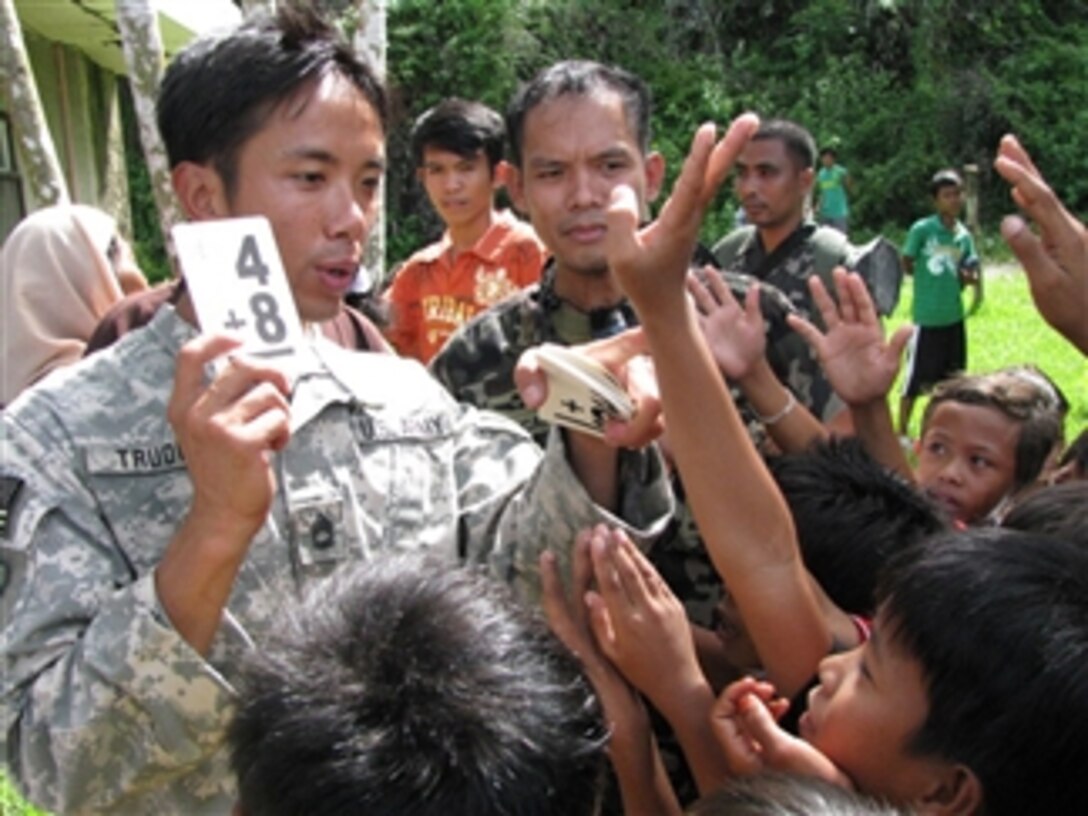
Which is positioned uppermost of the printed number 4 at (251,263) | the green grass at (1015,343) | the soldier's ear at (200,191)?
the soldier's ear at (200,191)

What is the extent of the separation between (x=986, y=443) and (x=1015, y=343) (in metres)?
7.91

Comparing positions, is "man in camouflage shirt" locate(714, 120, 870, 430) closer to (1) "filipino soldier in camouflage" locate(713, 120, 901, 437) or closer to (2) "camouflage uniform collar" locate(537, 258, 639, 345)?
(1) "filipino soldier in camouflage" locate(713, 120, 901, 437)

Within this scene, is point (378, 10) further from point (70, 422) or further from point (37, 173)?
point (70, 422)

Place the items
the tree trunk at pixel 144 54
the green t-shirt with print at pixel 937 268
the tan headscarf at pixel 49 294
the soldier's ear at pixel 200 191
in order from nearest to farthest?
1. the soldier's ear at pixel 200 191
2. the tan headscarf at pixel 49 294
3. the tree trunk at pixel 144 54
4. the green t-shirt with print at pixel 937 268

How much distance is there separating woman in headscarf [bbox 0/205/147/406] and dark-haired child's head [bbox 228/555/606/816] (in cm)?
202

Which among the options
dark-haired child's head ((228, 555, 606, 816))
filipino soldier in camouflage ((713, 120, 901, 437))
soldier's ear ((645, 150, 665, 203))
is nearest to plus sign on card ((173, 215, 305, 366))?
dark-haired child's head ((228, 555, 606, 816))

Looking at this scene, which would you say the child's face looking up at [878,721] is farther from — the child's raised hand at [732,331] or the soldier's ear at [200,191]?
the soldier's ear at [200,191]

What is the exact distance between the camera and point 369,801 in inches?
44.5

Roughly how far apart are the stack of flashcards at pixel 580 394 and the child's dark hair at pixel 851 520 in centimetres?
53

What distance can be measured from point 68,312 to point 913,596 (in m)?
2.30

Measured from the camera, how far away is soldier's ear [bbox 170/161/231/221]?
1.76 m

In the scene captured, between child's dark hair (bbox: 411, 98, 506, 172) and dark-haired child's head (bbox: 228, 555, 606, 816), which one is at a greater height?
child's dark hair (bbox: 411, 98, 506, 172)

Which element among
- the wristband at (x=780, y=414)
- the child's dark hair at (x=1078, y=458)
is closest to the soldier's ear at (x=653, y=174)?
the wristband at (x=780, y=414)

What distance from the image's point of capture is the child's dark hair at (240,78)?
1714 millimetres
